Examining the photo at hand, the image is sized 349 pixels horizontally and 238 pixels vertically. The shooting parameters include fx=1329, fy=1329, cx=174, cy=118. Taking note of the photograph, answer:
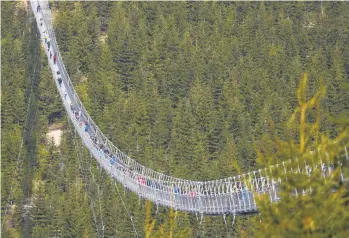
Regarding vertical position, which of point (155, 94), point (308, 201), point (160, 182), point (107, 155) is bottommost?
point (308, 201)

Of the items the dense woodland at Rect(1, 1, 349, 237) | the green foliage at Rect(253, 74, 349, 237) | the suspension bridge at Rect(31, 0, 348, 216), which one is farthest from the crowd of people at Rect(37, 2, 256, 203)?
the green foliage at Rect(253, 74, 349, 237)

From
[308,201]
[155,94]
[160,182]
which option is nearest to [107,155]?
[160,182]

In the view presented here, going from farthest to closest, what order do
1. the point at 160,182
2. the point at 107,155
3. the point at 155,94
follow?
the point at 155,94
the point at 107,155
the point at 160,182

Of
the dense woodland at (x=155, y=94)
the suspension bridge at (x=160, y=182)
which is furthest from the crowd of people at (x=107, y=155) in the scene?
the dense woodland at (x=155, y=94)

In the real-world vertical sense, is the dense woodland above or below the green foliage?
above

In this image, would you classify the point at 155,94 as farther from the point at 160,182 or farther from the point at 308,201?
the point at 308,201

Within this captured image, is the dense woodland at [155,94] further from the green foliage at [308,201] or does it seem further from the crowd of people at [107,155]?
the green foliage at [308,201]

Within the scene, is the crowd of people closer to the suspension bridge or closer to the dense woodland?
the suspension bridge

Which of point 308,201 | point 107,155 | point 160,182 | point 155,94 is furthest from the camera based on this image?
point 155,94
